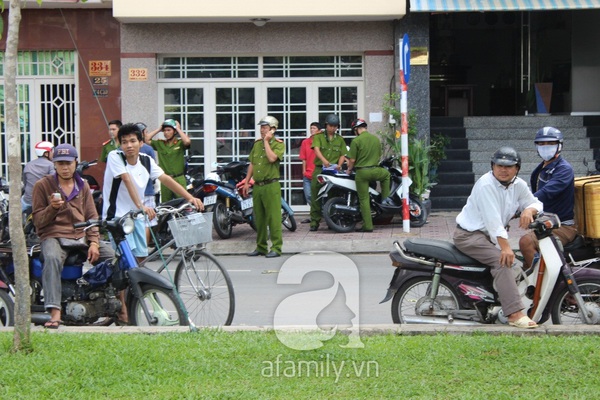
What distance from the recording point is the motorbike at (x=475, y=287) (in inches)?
285

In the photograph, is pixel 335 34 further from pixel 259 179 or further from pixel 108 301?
pixel 108 301

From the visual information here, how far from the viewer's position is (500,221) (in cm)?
723

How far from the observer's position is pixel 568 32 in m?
20.8

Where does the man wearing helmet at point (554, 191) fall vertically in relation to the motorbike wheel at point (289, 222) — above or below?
above

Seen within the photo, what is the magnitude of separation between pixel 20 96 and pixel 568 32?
38.6 ft

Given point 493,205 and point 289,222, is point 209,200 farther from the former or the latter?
point 493,205

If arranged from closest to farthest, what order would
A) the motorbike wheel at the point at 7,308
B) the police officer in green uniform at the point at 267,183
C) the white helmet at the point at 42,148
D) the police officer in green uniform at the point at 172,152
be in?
the motorbike wheel at the point at 7,308, the white helmet at the point at 42,148, the police officer in green uniform at the point at 267,183, the police officer in green uniform at the point at 172,152

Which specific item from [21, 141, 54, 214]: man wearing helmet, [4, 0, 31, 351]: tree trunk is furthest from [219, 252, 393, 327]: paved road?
[21, 141, 54, 214]: man wearing helmet

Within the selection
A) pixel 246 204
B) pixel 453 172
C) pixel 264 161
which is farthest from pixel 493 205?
pixel 453 172

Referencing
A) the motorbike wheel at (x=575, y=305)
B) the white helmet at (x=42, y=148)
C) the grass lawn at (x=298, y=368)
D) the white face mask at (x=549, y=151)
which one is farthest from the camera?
the white helmet at (x=42, y=148)

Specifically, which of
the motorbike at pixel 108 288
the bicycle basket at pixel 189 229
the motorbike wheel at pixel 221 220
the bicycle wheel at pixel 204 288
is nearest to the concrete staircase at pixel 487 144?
the motorbike wheel at pixel 221 220

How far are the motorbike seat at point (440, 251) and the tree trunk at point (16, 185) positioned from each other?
297 cm

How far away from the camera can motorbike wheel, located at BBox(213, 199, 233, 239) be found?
589 inches

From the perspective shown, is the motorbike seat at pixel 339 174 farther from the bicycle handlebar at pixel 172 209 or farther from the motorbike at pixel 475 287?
the motorbike at pixel 475 287
